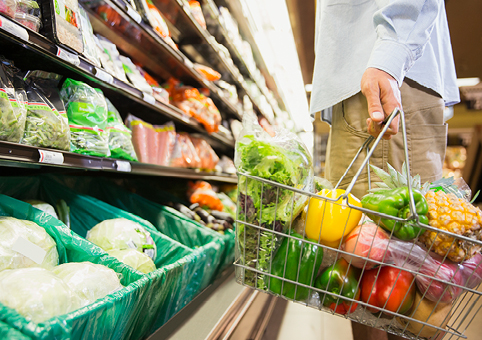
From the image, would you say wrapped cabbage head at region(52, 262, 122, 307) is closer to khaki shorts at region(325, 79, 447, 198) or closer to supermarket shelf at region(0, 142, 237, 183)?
supermarket shelf at region(0, 142, 237, 183)

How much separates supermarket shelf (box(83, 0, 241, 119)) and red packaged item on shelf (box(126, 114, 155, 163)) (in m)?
0.56

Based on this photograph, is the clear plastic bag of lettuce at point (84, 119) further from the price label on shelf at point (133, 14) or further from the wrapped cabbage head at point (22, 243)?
the price label on shelf at point (133, 14)

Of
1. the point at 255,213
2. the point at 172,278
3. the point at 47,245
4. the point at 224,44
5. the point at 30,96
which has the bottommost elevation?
the point at 172,278

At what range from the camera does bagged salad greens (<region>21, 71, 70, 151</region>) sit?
1.20 metres

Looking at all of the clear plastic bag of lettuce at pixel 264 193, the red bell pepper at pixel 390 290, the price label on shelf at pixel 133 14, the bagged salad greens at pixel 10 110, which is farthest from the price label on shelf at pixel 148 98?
the red bell pepper at pixel 390 290

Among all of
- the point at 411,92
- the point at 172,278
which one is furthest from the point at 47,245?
the point at 411,92

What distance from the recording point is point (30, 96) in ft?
4.24

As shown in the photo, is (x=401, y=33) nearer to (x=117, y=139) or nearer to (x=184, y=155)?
(x=117, y=139)

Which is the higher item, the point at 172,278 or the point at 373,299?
the point at 373,299

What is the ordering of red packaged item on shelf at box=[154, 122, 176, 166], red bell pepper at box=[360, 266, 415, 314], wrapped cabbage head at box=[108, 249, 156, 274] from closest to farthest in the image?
red bell pepper at box=[360, 266, 415, 314], wrapped cabbage head at box=[108, 249, 156, 274], red packaged item on shelf at box=[154, 122, 176, 166]

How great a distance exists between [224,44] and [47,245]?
2.94 m

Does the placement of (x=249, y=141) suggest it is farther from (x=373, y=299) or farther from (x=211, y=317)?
(x=211, y=317)

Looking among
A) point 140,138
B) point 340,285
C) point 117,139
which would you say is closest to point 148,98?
point 140,138

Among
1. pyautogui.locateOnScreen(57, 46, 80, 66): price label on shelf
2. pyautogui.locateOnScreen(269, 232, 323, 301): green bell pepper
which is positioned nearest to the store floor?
pyautogui.locateOnScreen(269, 232, 323, 301): green bell pepper
